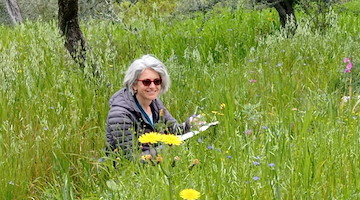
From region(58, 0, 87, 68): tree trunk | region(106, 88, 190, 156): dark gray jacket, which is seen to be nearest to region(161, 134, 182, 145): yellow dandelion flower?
region(106, 88, 190, 156): dark gray jacket

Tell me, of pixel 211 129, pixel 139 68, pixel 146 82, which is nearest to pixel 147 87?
pixel 146 82

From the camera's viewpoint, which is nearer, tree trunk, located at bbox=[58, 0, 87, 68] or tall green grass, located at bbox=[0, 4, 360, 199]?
tall green grass, located at bbox=[0, 4, 360, 199]

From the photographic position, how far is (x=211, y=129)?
126 inches

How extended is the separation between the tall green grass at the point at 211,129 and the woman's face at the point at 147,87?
1.18ft

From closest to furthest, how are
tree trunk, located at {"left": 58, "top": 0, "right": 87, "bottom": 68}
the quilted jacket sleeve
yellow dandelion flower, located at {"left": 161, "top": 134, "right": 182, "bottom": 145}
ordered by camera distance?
yellow dandelion flower, located at {"left": 161, "top": 134, "right": 182, "bottom": 145} → the quilted jacket sleeve → tree trunk, located at {"left": 58, "top": 0, "right": 87, "bottom": 68}

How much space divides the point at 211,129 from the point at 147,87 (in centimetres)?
59

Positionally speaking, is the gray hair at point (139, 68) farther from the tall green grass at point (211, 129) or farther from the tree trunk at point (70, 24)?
the tree trunk at point (70, 24)

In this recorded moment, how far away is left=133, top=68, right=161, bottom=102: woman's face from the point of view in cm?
343

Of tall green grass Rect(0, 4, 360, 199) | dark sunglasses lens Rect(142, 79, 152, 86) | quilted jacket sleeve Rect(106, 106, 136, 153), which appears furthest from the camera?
dark sunglasses lens Rect(142, 79, 152, 86)

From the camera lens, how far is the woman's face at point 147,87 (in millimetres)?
3432

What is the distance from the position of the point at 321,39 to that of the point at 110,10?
8.03 ft

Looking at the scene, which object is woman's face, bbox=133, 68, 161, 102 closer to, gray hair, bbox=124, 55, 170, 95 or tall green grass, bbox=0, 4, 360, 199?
gray hair, bbox=124, 55, 170, 95

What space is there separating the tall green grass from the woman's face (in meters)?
0.36

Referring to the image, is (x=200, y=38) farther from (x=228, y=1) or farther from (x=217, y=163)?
(x=217, y=163)
